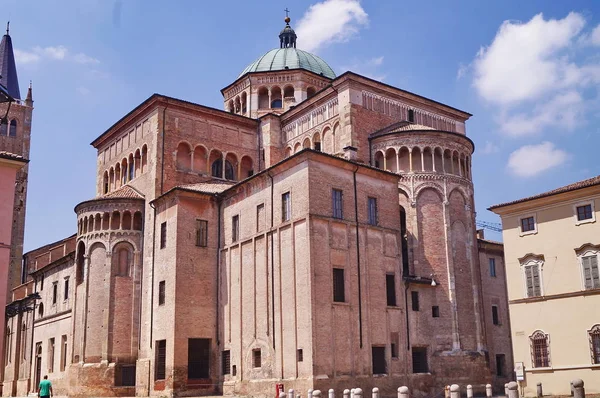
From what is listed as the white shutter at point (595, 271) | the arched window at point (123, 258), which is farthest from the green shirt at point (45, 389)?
the white shutter at point (595, 271)

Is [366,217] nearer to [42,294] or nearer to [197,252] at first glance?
[197,252]

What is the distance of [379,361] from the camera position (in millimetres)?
30156

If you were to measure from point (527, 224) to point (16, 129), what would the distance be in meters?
55.1

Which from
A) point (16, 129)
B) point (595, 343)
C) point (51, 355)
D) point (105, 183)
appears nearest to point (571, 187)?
point (595, 343)

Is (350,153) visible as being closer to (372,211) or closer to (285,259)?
(372,211)

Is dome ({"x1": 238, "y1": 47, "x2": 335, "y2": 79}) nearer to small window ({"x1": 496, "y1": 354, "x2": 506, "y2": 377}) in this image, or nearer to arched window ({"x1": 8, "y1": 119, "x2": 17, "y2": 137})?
small window ({"x1": 496, "y1": 354, "x2": 506, "y2": 377})

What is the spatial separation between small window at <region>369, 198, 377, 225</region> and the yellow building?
6.01m

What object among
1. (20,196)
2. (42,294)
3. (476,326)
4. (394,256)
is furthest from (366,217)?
(20,196)

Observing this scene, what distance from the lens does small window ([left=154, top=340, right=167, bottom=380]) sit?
1322 inches

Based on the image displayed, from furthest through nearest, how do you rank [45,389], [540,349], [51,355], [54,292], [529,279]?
[54,292]
[51,355]
[529,279]
[540,349]
[45,389]

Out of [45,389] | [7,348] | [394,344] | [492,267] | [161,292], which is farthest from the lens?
[7,348]

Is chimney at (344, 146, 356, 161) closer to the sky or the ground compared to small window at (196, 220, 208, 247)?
Result: closer to the sky

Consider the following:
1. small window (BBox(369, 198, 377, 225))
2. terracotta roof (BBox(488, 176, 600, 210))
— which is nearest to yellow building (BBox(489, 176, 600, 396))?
terracotta roof (BBox(488, 176, 600, 210))

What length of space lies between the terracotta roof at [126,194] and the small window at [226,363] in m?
10.5
